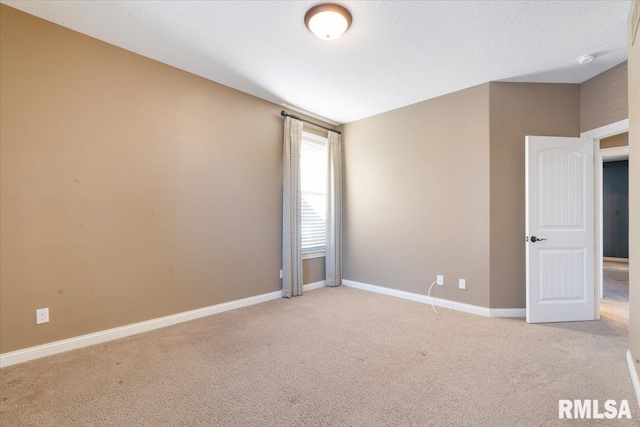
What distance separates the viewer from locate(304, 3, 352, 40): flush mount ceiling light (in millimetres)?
2270

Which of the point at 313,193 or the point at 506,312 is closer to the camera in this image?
the point at 506,312

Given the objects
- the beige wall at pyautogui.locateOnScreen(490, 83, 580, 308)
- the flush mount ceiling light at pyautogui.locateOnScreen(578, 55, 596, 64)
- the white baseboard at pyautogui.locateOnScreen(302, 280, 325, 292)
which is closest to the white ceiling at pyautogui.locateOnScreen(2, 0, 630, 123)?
the flush mount ceiling light at pyautogui.locateOnScreen(578, 55, 596, 64)

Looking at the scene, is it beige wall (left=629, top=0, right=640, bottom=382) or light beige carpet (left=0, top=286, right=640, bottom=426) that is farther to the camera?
beige wall (left=629, top=0, right=640, bottom=382)

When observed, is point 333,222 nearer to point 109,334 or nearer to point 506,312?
point 506,312

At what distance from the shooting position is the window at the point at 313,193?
15.5 ft

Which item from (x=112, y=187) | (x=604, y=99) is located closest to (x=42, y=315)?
(x=112, y=187)

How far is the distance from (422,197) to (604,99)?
2157 mm

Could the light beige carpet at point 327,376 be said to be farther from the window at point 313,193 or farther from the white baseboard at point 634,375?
the window at point 313,193

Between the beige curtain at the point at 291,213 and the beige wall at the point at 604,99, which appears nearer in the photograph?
the beige wall at the point at 604,99

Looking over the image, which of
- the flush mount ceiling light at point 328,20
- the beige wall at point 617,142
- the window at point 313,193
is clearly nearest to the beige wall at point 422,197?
the window at point 313,193

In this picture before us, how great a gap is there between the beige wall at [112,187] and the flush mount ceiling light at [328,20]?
1729 mm

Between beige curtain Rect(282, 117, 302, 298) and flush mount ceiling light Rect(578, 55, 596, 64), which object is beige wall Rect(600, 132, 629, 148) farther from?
beige curtain Rect(282, 117, 302, 298)

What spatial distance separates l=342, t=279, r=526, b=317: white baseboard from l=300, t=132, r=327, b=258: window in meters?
0.91

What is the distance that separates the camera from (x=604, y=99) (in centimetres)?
320
